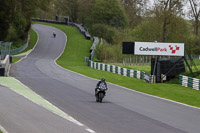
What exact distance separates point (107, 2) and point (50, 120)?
83.0 m

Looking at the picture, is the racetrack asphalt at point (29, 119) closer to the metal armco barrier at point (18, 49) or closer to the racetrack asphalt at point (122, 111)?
the racetrack asphalt at point (122, 111)

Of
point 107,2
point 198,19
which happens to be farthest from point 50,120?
point 107,2

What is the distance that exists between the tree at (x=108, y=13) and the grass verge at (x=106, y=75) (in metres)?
7.12

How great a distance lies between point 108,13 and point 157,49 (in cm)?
6170

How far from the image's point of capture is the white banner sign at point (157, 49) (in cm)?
3409

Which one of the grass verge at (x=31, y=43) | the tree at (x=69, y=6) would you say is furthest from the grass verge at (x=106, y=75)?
the tree at (x=69, y=6)

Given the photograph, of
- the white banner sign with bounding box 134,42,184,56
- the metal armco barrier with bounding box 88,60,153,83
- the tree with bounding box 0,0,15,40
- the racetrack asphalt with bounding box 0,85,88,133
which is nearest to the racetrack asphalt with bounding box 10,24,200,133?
the racetrack asphalt with bounding box 0,85,88,133

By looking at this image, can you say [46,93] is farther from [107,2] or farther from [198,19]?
[107,2]

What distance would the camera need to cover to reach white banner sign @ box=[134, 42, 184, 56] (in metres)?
34.1

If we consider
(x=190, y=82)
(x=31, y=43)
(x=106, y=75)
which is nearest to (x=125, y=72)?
(x=106, y=75)

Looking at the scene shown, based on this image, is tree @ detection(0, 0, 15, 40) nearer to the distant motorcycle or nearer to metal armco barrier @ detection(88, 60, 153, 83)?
metal armco barrier @ detection(88, 60, 153, 83)

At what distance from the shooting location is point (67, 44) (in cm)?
7406

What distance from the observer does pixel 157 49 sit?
34.2 metres

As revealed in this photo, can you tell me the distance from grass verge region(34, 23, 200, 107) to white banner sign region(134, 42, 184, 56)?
2.67 m
